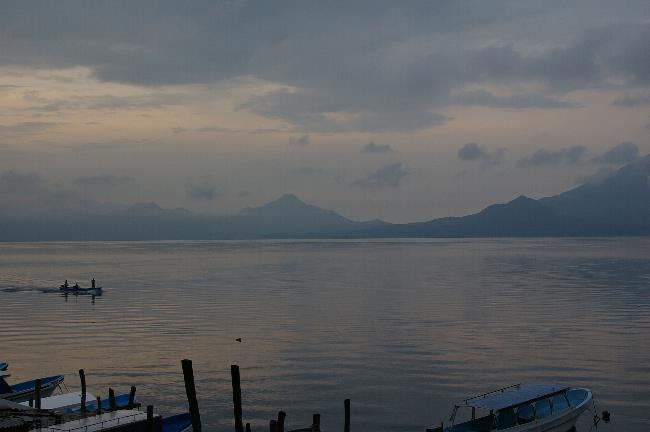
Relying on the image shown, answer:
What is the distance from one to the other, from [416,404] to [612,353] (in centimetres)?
2078

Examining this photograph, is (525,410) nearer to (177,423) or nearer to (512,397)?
(512,397)

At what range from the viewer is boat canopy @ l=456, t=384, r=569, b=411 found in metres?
→ 31.1

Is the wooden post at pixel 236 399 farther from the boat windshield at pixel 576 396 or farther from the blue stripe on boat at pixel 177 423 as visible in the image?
the boat windshield at pixel 576 396

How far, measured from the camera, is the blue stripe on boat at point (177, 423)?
31109 millimetres

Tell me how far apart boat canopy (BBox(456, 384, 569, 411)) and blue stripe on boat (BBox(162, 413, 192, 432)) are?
12402 mm

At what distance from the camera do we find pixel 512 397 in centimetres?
3222

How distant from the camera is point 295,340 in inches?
2237

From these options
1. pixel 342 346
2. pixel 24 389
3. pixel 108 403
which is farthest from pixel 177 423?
pixel 342 346

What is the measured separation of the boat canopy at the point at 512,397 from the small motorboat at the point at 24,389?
2289 cm

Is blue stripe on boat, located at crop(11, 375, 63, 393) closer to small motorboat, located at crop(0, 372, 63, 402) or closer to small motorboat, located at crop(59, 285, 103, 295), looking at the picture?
small motorboat, located at crop(0, 372, 63, 402)

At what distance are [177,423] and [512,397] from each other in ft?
51.3

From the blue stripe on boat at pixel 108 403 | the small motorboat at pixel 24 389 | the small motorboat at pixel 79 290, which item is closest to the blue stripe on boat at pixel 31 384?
the small motorboat at pixel 24 389

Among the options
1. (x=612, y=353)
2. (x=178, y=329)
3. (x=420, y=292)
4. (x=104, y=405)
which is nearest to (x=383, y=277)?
(x=420, y=292)

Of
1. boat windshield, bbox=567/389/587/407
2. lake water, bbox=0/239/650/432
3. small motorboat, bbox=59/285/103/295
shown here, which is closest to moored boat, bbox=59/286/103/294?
small motorboat, bbox=59/285/103/295
